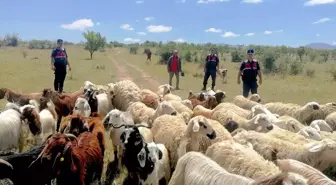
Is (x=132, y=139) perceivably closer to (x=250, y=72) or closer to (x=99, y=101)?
(x=99, y=101)

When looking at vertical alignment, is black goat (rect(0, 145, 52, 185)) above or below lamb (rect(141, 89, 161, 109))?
below

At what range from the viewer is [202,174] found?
17.2 ft

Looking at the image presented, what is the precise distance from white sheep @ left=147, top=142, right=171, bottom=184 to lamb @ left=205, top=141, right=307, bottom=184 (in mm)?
817

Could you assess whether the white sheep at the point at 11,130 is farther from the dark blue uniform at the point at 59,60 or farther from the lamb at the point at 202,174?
the dark blue uniform at the point at 59,60

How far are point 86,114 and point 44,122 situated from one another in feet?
3.61

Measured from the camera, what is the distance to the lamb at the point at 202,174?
4.89m

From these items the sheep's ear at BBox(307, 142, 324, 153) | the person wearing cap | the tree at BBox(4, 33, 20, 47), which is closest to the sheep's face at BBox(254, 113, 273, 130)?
the sheep's ear at BBox(307, 142, 324, 153)

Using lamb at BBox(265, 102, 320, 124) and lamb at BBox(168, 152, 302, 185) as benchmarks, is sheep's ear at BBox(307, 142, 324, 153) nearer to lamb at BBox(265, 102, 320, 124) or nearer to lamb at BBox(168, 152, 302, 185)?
lamb at BBox(168, 152, 302, 185)

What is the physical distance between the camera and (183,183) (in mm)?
5695

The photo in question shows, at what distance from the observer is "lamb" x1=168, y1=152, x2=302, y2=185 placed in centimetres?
489

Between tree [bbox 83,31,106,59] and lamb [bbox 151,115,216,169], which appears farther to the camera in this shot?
tree [bbox 83,31,106,59]

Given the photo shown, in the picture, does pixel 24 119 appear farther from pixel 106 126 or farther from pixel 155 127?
pixel 155 127

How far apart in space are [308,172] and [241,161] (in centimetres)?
93

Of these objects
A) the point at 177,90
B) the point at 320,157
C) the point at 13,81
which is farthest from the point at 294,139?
the point at 13,81
